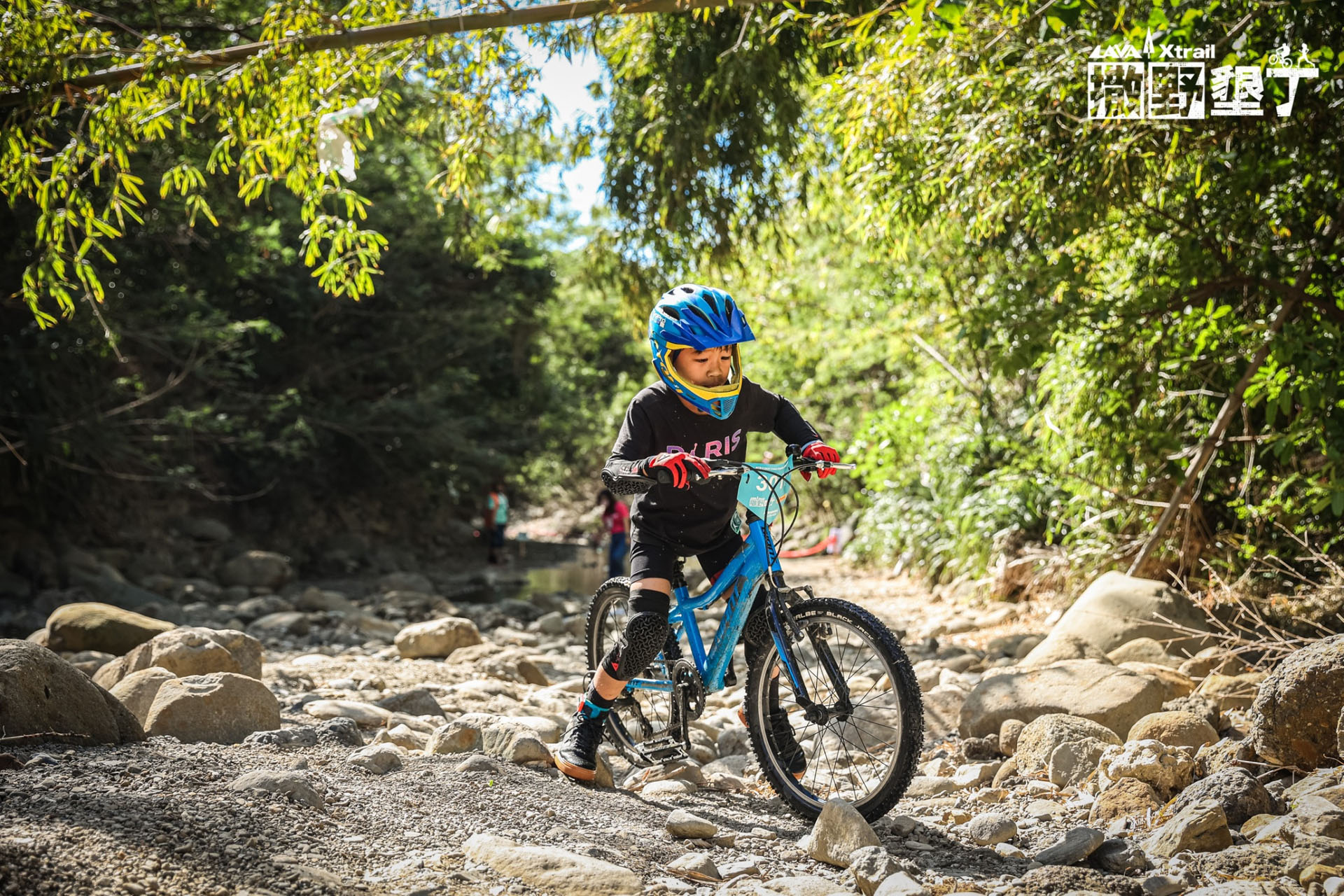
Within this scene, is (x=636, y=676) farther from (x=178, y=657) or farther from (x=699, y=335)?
(x=178, y=657)

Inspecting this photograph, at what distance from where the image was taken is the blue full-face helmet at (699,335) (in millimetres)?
3775

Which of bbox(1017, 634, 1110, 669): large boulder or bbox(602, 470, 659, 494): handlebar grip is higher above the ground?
bbox(602, 470, 659, 494): handlebar grip

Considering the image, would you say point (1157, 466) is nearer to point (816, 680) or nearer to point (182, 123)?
point (816, 680)

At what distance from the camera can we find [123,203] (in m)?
5.39

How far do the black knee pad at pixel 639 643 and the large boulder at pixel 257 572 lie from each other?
1070 centimetres

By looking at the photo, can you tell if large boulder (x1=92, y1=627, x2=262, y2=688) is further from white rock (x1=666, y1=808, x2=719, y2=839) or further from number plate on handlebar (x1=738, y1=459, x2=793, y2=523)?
number plate on handlebar (x1=738, y1=459, x2=793, y2=523)

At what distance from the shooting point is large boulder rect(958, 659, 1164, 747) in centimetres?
454

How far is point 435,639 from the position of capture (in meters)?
7.79

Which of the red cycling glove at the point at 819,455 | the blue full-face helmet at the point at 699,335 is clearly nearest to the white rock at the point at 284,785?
the blue full-face helmet at the point at 699,335

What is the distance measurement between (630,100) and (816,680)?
20.4 ft

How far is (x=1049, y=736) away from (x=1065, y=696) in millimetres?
562

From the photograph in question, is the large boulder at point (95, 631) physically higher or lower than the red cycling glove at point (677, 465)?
lower

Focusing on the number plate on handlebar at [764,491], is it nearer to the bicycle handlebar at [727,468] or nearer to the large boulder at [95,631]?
the bicycle handlebar at [727,468]

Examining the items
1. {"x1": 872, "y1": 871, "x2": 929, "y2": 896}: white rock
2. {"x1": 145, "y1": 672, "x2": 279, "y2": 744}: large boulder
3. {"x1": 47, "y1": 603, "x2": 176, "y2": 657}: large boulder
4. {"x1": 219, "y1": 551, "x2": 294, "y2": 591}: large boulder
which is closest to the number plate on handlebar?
{"x1": 872, "y1": 871, "x2": 929, "y2": 896}: white rock
